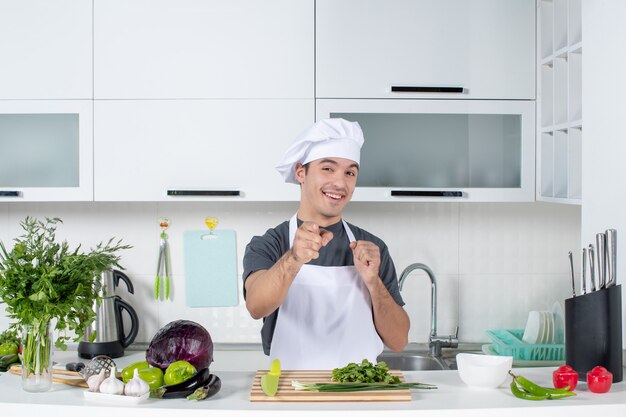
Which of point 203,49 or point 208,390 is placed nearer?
point 208,390

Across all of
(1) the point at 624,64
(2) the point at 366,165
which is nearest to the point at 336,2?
(2) the point at 366,165

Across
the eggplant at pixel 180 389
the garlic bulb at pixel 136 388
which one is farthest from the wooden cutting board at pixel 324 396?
the garlic bulb at pixel 136 388

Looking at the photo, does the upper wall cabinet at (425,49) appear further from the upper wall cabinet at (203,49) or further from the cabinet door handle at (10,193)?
the cabinet door handle at (10,193)

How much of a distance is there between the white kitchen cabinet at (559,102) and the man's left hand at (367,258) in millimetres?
823

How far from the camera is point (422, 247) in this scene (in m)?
3.20

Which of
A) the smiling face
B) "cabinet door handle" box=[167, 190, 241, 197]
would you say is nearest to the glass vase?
the smiling face

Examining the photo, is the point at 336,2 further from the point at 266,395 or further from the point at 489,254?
the point at 266,395

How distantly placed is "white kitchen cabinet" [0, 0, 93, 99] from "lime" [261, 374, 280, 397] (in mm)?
1485

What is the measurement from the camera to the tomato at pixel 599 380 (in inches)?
73.2

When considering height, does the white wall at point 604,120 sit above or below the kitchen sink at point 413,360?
above

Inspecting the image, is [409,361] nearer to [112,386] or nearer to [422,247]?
[422,247]

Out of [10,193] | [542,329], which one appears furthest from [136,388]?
[542,329]

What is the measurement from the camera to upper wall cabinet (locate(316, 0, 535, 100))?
277cm

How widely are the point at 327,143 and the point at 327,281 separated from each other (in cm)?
44
